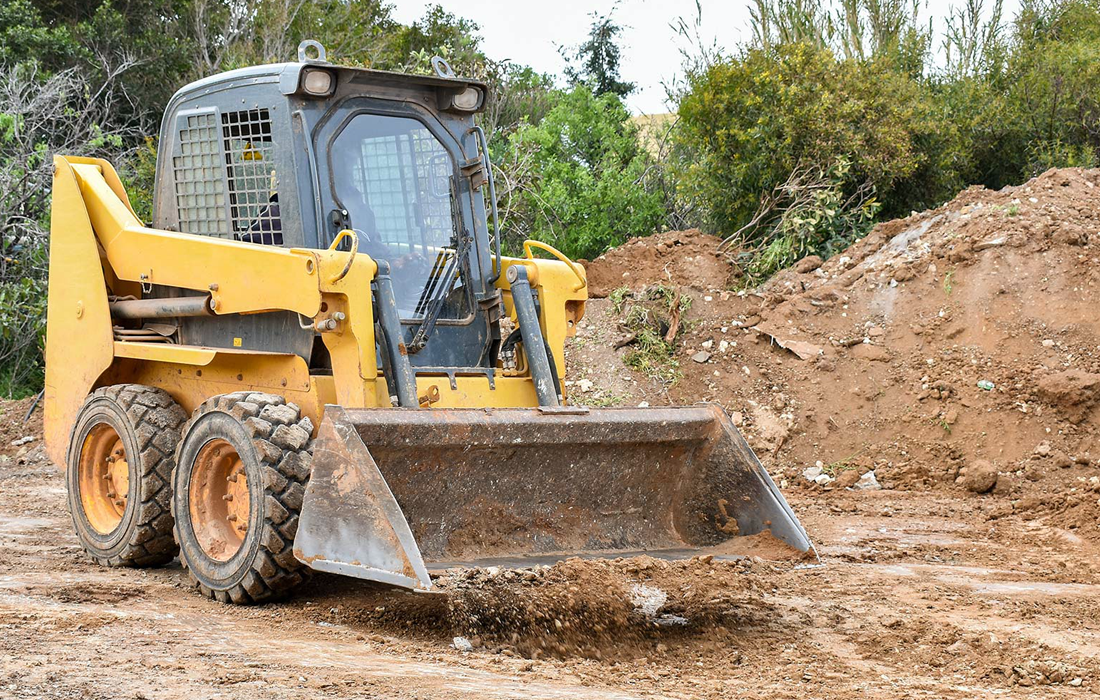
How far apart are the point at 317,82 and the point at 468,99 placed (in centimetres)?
91

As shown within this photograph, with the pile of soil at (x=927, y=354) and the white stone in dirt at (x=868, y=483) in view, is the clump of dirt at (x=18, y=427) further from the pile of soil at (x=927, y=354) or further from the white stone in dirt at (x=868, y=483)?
the white stone in dirt at (x=868, y=483)

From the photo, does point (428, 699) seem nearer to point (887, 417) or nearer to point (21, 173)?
point (887, 417)

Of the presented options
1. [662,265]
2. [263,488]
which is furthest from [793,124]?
[263,488]

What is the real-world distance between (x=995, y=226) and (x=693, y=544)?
6838mm

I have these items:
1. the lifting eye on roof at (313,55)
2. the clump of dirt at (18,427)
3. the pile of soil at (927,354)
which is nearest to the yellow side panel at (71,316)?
the lifting eye on roof at (313,55)

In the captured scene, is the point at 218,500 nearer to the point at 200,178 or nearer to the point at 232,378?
the point at 232,378

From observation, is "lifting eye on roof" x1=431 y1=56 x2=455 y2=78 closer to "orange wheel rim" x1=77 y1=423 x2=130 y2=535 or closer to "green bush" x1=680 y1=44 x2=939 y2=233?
"orange wheel rim" x1=77 y1=423 x2=130 y2=535

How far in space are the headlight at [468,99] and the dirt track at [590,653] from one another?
257cm

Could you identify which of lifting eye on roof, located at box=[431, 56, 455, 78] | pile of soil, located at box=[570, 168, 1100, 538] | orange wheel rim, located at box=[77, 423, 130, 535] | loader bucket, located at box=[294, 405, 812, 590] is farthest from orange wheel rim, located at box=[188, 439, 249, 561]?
pile of soil, located at box=[570, 168, 1100, 538]

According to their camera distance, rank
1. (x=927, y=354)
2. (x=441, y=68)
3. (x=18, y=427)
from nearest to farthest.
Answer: (x=441, y=68), (x=927, y=354), (x=18, y=427)

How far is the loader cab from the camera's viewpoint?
19.1ft

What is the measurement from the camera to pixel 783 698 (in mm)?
3930

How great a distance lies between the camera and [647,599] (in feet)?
17.2

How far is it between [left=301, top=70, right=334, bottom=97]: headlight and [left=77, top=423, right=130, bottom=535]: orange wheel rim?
2.17m
